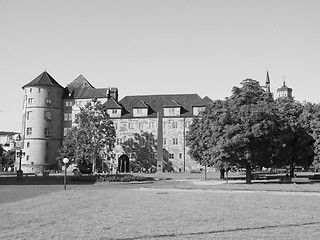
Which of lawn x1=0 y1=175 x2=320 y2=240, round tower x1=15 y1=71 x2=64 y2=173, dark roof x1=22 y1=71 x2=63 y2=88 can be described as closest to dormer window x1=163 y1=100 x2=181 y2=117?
round tower x1=15 y1=71 x2=64 y2=173

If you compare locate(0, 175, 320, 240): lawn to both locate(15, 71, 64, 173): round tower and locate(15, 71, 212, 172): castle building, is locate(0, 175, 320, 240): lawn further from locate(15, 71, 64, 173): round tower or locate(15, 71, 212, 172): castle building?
locate(15, 71, 64, 173): round tower

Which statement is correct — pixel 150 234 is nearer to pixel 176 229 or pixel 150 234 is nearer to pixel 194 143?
pixel 176 229

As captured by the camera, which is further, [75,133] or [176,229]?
[75,133]

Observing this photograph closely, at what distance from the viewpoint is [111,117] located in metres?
91.5

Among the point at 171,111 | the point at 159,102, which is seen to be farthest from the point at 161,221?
the point at 159,102

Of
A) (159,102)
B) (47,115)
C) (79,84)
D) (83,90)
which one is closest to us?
(47,115)

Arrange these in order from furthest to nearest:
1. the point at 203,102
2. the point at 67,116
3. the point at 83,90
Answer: the point at 83,90 < the point at 67,116 < the point at 203,102

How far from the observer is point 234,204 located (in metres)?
20.5

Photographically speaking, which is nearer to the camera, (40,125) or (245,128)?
(245,128)

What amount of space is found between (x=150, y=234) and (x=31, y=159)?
82192 mm

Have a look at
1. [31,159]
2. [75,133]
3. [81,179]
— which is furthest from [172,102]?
[81,179]

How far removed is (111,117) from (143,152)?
1086cm

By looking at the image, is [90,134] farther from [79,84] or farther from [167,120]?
[79,84]

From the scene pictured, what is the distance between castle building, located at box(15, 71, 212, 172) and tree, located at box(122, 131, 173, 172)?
1.14 meters
